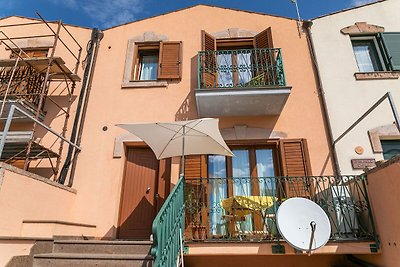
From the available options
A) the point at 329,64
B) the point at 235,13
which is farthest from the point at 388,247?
the point at 235,13

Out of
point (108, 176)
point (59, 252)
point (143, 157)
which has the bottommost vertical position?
point (59, 252)

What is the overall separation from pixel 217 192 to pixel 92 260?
2.99 metres

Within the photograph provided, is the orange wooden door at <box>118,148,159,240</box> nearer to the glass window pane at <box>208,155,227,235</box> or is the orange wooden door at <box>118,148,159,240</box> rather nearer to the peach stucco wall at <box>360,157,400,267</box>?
the glass window pane at <box>208,155,227,235</box>

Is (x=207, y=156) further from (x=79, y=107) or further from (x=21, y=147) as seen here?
(x=21, y=147)

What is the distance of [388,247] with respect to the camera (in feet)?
13.9

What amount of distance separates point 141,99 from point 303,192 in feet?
15.1

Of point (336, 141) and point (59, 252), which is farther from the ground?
point (336, 141)

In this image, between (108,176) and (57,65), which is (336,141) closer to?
(108,176)

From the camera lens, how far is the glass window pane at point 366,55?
728 centimetres

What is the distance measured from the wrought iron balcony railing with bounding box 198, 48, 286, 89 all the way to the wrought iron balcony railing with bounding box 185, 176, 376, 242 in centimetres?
253

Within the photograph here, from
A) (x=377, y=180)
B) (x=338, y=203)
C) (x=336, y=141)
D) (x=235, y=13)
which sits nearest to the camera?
(x=377, y=180)

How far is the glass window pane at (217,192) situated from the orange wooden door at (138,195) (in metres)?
1.39

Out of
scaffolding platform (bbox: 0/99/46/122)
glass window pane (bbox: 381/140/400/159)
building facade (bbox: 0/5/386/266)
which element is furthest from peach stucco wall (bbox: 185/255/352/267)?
scaffolding platform (bbox: 0/99/46/122)

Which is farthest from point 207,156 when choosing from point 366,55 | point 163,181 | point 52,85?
point 366,55
